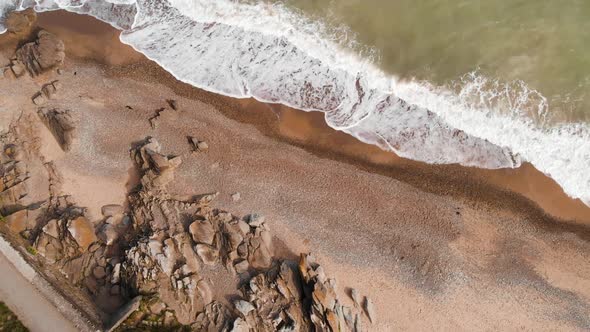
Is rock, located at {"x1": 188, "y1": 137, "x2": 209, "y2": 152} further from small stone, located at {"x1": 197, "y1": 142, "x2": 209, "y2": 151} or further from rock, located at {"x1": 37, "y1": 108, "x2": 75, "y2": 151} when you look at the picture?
rock, located at {"x1": 37, "y1": 108, "x2": 75, "y2": 151}

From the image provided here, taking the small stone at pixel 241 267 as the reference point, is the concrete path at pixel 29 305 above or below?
below

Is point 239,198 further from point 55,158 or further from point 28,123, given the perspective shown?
point 28,123

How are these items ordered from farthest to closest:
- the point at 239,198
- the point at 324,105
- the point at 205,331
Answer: the point at 324,105 → the point at 239,198 → the point at 205,331

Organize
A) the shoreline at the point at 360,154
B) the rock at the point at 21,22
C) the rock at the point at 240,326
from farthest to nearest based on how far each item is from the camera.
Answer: the rock at the point at 21,22 < the shoreline at the point at 360,154 < the rock at the point at 240,326

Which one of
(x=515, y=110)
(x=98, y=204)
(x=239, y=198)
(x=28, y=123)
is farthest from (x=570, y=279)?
(x=28, y=123)

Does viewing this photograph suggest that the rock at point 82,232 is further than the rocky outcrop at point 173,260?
Yes

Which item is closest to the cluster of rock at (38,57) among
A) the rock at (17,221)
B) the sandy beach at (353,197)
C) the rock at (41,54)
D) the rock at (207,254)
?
the rock at (41,54)

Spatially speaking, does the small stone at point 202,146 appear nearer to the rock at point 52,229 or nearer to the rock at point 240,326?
the rock at point 52,229
